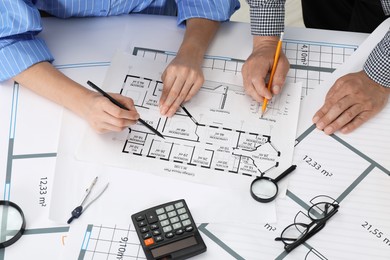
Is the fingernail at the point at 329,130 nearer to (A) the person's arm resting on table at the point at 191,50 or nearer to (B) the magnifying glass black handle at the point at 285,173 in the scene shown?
(B) the magnifying glass black handle at the point at 285,173

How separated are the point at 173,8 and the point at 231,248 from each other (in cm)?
79

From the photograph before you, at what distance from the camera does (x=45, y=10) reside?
1.24 metres

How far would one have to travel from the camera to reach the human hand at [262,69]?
3.65ft

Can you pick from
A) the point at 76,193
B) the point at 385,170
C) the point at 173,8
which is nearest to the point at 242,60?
the point at 173,8

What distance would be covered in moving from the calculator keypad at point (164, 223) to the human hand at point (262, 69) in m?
0.35

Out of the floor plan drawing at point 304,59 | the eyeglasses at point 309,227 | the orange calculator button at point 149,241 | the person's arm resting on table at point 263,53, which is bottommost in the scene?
the eyeglasses at point 309,227

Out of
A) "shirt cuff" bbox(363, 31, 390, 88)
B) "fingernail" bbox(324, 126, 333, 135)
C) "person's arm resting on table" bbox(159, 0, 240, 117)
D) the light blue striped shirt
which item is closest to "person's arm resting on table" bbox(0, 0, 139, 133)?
the light blue striped shirt

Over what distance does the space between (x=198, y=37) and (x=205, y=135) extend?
29 centimetres

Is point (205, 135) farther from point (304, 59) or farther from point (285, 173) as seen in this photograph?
point (304, 59)

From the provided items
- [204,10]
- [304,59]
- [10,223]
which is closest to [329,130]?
[304,59]

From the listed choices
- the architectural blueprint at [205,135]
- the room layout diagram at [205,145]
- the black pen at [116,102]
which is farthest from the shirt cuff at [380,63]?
the black pen at [116,102]

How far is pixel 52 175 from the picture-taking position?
980 millimetres

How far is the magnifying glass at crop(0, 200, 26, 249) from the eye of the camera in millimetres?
885

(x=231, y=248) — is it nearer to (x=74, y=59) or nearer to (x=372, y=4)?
(x=74, y=59)
